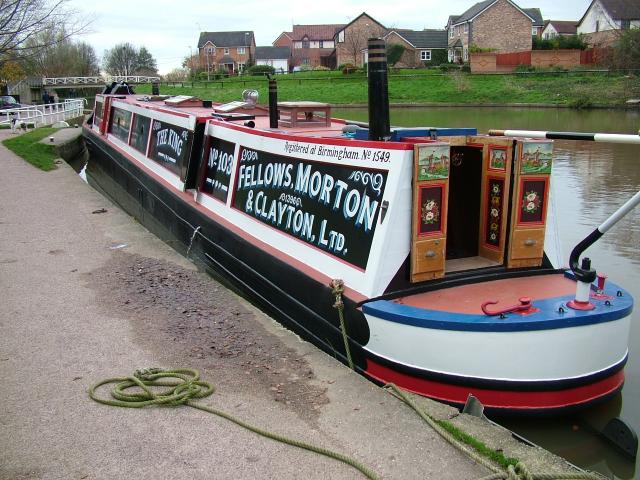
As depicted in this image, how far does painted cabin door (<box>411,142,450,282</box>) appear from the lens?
439 cm

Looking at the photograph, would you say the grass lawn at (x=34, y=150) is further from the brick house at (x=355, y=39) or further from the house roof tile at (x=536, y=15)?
the house roof tile at (x=536, y=15)

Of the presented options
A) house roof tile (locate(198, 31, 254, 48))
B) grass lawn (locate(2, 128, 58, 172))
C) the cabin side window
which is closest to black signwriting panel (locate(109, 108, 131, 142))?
the cabin side window

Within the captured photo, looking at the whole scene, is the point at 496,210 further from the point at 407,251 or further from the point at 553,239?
the point at 407,251

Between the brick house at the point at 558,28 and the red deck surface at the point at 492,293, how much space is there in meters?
78.4

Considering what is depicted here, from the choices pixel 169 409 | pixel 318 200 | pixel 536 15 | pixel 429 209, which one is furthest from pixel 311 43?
pixel 169 409

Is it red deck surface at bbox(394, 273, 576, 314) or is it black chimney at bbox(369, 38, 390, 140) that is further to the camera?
black chimney at bbox(369, 38, 390, 140)

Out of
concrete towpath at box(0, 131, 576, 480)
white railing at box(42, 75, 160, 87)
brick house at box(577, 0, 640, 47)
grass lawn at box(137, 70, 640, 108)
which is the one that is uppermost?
brick house at box(577, 0, 640, 47)

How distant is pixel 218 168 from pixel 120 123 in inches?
234

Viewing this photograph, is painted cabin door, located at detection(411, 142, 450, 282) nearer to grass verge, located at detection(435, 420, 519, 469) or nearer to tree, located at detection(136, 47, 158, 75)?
grass verge, located at detection(435, 420, 519, 469)

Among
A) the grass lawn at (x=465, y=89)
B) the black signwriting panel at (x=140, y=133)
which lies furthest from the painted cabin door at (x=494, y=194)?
the grass lawn at (x=465, y=89)

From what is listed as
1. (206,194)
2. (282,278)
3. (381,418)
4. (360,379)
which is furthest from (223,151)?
(381,418)

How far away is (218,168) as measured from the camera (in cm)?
760

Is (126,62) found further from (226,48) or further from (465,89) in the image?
(465,89)

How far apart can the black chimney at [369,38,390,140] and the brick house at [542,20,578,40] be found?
7825 centimetres
